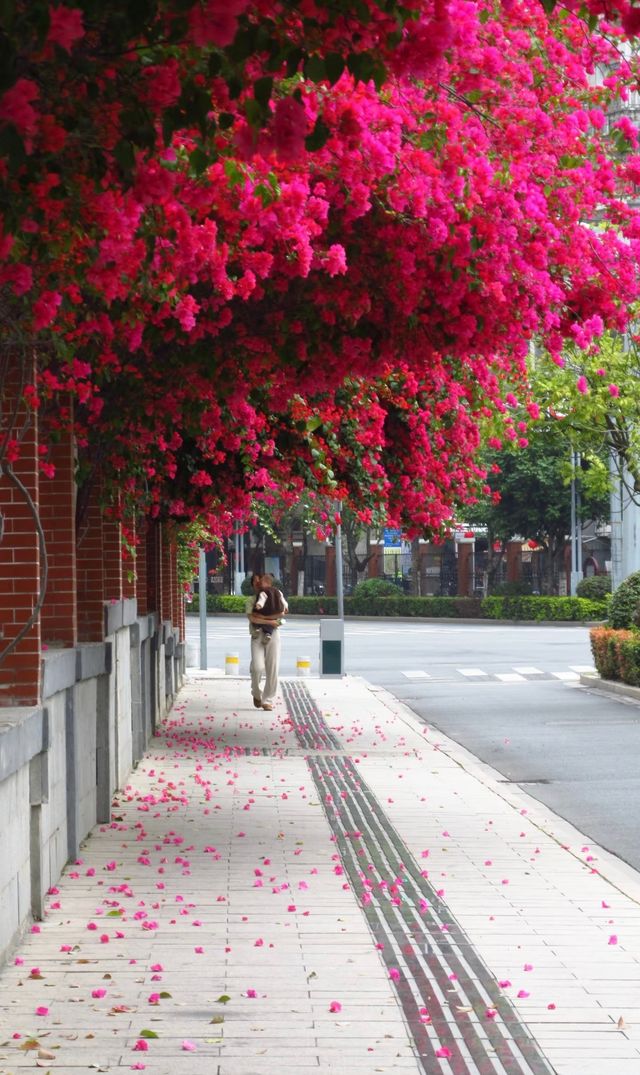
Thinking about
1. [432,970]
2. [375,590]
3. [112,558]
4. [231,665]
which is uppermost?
[112,558]

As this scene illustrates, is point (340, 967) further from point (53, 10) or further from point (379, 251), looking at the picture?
point (53, 10)

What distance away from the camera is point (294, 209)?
746cm

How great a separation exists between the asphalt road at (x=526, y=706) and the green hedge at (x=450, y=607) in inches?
295

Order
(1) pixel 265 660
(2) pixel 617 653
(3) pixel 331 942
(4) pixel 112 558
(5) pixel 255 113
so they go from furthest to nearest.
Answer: (2) pixel 617 653, (1) pixel 265 660, (4) pixel 112 558, (3) pixel 331 942, (5) pixel 255 113

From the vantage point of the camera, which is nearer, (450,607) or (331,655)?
(331,655)

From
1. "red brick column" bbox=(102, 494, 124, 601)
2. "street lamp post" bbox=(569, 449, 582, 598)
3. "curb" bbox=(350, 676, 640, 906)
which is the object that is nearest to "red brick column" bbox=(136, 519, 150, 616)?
"curb" bbox=(350, 676, 640, 906)

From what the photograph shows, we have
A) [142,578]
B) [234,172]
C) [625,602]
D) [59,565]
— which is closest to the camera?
[234,172]

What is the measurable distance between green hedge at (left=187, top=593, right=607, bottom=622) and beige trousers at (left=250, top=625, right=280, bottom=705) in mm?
34805

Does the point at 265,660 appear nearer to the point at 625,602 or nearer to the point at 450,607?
the point at 625,602

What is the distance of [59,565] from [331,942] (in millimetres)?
3485

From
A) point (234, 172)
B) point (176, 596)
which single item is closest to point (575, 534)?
point (176, 596)

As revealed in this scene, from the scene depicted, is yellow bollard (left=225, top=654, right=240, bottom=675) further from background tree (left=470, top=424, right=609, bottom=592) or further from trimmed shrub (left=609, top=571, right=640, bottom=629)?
background tree (left=470, top=424, right=609, bottom=592)

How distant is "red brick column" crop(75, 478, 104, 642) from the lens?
39.5ft

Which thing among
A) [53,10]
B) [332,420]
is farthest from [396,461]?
[53,10]
